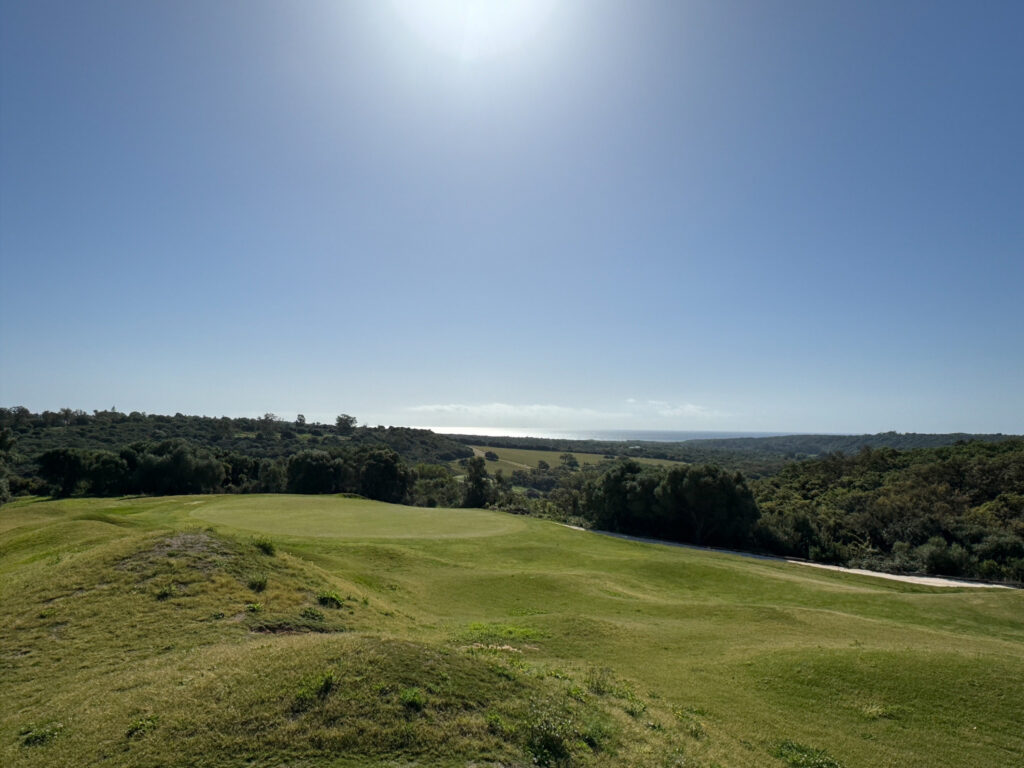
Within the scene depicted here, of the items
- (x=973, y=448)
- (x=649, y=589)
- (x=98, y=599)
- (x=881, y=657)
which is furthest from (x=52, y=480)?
(x=973, y=448)

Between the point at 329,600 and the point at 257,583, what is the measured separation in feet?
7.61

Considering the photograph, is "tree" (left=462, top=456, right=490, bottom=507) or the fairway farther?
"tree" (left=462, top=456, right=490, bottom=507)

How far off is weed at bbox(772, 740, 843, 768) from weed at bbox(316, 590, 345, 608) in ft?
41.6

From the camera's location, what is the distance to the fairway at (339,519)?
110ft

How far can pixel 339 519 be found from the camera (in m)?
38.8

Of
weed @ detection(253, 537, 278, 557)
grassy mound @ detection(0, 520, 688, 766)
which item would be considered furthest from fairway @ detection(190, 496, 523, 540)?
grassy mound @ detection(0, 520, 688, 766)

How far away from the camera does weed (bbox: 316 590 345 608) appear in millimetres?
15812

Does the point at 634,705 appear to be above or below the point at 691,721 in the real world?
above

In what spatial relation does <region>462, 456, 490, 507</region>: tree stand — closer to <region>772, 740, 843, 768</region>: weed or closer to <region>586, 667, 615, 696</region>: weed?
<region>586, 667, 615, 696</region>: weed

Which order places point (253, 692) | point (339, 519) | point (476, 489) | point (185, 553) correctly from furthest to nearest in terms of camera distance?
point (476, 489), point (339, 519), point (185, 553), point (253, 692)

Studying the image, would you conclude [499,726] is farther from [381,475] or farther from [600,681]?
[381,475]

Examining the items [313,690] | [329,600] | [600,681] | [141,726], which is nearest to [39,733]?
[141,726]

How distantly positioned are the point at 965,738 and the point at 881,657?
131 inches

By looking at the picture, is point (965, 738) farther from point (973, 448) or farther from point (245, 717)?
point (973, 448)
